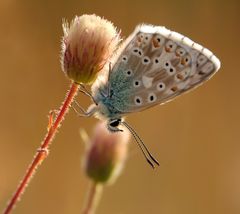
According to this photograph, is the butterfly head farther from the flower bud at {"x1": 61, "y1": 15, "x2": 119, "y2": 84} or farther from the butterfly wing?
the flower bud at {"x1": 61, "y1": 15, "x2": 119, "y2": 84}

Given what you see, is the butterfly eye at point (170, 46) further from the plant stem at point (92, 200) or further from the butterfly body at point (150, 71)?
the plant stem at point (92, 200)

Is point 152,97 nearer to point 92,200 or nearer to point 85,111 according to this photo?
point 85,111

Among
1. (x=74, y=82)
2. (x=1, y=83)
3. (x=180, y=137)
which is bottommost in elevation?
(x=74, y=82)

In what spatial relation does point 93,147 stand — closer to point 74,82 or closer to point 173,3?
point 74,82

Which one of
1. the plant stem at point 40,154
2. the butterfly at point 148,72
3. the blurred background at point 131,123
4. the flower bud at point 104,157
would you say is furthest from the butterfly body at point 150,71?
the blurred background at point 131,123

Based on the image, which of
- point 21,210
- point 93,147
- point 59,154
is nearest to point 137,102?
point 93,147

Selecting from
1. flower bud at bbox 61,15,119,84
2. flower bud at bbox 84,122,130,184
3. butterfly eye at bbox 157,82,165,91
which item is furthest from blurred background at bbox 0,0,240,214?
flower bud at bbox 61,15,119,84

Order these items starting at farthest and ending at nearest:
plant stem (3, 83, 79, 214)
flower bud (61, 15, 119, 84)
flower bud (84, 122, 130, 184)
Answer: flower bud (84, 122, 130, 184)
flower bud (61, 15, 119, 84)
plant stem (3, 83, 79, 214)

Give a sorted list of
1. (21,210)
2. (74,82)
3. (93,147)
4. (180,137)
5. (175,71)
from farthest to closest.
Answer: (180,137) < (21,210) < (93,147) < (175,71) < (74,82)
